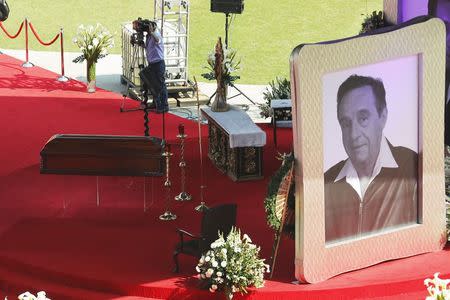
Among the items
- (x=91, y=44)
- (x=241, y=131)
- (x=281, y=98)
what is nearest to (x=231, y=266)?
(x=241, y=131)

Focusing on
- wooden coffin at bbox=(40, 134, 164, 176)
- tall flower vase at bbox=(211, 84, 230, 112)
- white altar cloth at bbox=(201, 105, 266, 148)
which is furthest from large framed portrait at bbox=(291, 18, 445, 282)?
tall flower vase at bbox=(211, 84, 230, 112)

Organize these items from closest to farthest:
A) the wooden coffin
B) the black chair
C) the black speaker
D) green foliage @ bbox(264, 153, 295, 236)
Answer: green foliage @ bbox(264, 153, 295, 236), the black chair, the wooden coffin, the black speaker

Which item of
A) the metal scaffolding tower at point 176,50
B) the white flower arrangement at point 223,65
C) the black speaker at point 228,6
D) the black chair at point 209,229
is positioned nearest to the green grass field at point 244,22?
the metal scaffolding tower at point 176,50

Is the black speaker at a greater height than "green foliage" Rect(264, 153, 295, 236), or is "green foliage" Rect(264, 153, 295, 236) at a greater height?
the black speaker

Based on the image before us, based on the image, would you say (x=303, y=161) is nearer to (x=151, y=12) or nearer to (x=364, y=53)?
(x=364, y=53)

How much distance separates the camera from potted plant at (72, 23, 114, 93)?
821 inches

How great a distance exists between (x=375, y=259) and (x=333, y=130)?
5.47ft

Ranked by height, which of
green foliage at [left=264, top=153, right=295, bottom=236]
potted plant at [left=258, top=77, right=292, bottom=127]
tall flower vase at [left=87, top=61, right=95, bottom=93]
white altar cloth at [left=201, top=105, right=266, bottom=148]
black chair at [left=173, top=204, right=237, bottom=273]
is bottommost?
black chair at [left=173, top=204, right=237, bottom=273]

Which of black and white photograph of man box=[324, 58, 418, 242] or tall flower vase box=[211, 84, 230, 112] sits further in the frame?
tall flower vase box=[211, 84, 230, 112]

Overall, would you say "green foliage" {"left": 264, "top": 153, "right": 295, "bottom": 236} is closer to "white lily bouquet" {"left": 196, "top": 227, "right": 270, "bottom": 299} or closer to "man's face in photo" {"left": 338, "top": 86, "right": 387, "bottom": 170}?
"white lily bouquet" {"left": 196, "top": 227, "right": 270, "bottom": 299}

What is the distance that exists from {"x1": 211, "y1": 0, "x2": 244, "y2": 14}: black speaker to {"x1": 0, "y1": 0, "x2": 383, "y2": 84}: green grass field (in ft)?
9.92

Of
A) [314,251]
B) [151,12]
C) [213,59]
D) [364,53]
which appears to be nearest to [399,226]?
[314,251]

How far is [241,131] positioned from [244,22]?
11206 millimetres

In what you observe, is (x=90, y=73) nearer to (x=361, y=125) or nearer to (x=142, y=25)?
(x=142, y=25)
